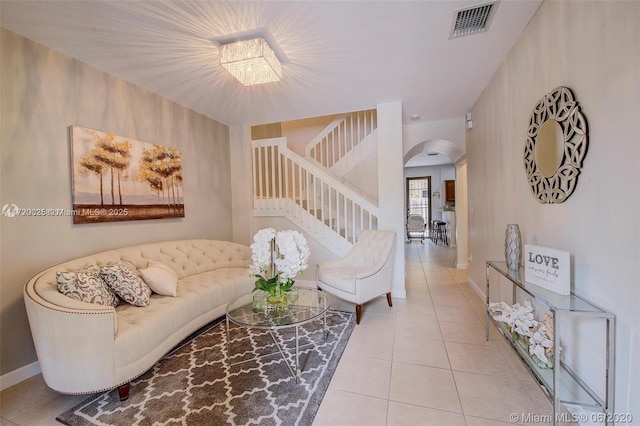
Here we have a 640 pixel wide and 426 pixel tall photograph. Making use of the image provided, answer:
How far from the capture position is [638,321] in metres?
1.09

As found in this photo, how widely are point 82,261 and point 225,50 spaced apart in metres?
2.14

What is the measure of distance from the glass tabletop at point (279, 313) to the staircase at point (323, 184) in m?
1.72

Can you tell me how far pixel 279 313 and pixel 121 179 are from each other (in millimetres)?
2178

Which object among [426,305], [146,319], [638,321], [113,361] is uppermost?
[638,321]

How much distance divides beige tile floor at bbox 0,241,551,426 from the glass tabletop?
0.47m

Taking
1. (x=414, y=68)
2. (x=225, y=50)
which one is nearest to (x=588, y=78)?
(x=414, y=68)

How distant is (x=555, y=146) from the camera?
5.46 feet

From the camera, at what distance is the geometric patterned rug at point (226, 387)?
1.57 metres

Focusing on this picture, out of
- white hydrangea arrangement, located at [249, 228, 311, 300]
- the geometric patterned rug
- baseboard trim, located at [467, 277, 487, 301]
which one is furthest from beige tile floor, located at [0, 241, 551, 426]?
white hydrangea arrangement, located at [249, 228, 311, 300]

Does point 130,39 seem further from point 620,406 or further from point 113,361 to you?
point 620,406

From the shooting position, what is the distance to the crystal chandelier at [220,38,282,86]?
6.89ft

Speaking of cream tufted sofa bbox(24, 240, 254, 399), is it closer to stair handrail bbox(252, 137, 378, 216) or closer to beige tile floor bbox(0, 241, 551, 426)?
beige tile floor bbox(0, 241, 551, 426)

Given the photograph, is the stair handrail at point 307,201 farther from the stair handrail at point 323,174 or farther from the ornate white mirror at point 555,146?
the ornate white mirror at point 555,146

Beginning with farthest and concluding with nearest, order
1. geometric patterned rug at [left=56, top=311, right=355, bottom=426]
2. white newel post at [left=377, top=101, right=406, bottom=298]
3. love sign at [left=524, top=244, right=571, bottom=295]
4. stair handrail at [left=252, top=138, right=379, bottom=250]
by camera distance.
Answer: stair handrail at [left=252, top=138, right=379, bottom=250] → white newel post at [left=377, top=101, right=406, bottom=298] → geometric patterned rug at [left=56, top=311, right=355, bottom=426] → love sign at [left=524, top=244, right=571, bottom=295]
